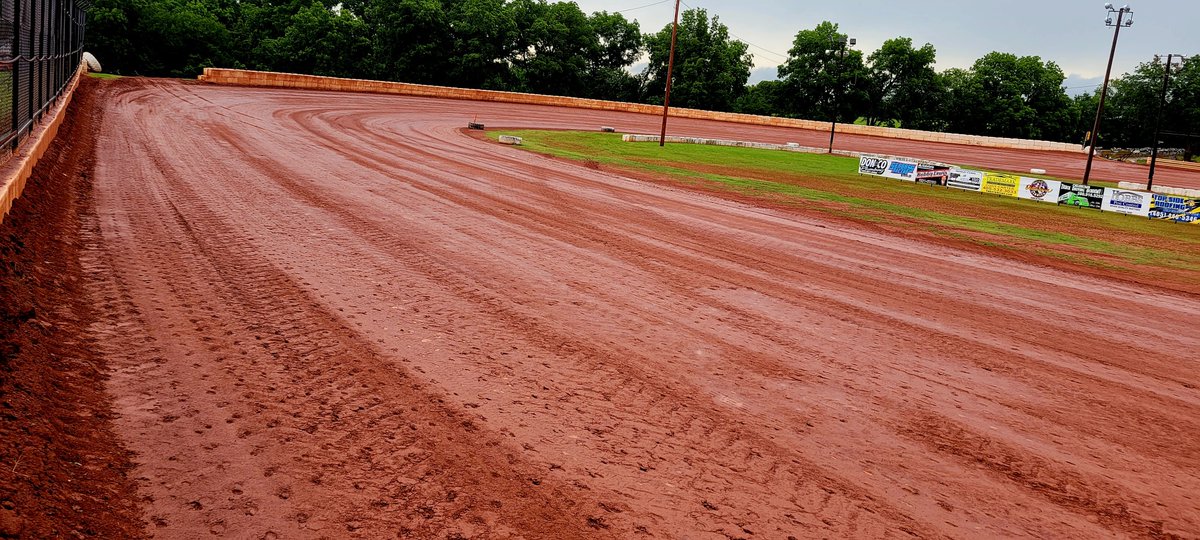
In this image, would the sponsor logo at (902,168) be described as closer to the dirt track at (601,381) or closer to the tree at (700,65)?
the dirt track at (601,381)

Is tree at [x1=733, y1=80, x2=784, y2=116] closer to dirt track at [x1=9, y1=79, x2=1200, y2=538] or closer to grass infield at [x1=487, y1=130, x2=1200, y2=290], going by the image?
grass infield at [x1=487, y1=130, x2=1200, y2=290]

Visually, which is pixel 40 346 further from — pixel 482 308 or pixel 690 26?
pixel 690 26

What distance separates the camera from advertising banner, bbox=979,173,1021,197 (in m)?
28.5

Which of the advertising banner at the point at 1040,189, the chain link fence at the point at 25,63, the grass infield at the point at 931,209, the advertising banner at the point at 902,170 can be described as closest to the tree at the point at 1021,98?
the grass infield at the point at 931,209

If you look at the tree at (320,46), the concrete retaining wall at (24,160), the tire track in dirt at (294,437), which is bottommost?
the tire track in dirt at (294,437)

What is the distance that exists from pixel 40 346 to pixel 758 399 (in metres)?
5.19

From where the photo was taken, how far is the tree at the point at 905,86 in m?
93.3

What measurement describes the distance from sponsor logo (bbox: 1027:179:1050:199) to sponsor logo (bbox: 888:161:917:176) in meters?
4.55

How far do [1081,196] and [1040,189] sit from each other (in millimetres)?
1407

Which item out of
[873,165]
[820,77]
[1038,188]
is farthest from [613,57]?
[1038,188]

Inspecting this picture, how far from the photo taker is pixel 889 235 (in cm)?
1541

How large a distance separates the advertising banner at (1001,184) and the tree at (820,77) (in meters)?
64.3

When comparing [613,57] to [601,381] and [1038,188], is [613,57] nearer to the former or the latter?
[1038,188]

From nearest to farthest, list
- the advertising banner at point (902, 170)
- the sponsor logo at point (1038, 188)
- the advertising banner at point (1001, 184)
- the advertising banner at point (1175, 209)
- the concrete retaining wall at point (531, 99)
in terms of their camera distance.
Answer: the advertising banner at point (1175, 209)
the sponsor logo at point (1038, 188)
the advertising banner at point (1001, 184)
the advertising banner at point (902, 170)
the concrete retaining wall at point (531, 99)
